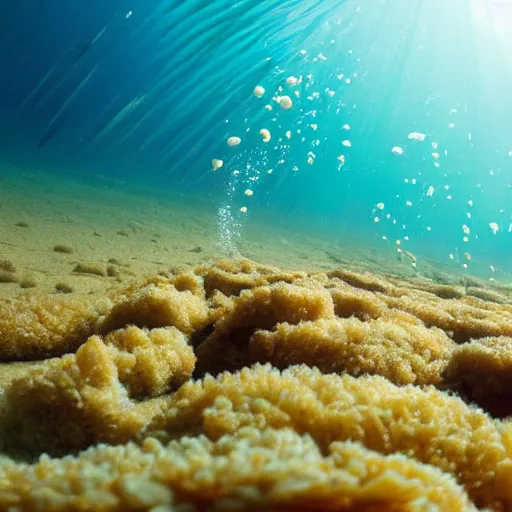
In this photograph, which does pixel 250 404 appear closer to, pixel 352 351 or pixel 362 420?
pixel 362 420

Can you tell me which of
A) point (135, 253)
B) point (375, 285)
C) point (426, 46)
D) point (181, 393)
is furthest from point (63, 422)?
point (426, 46)

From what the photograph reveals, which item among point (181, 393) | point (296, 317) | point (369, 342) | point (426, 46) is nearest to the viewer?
point (181, 393)

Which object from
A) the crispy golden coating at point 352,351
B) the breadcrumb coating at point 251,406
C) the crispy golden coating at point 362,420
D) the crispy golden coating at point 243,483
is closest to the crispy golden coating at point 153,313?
the breadcrumb coating at point 251,406

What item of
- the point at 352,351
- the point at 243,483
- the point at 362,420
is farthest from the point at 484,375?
the point at 243,483

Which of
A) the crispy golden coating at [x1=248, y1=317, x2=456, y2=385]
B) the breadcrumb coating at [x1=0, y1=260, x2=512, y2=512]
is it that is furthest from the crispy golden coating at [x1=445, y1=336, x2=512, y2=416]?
the crispy golden coating at [x1=248, y1=317, x2=456, y2=385]

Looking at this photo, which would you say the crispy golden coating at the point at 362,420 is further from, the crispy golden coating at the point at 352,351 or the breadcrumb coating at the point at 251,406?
the crispy golden coating at the point at 352,351

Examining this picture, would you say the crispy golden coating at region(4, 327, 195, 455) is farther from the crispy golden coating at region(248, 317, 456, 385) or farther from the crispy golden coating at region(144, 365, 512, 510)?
the crispy golden coating at region(248, 317, 456, 385)

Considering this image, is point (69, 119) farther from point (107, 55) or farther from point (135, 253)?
point (135, 253)
